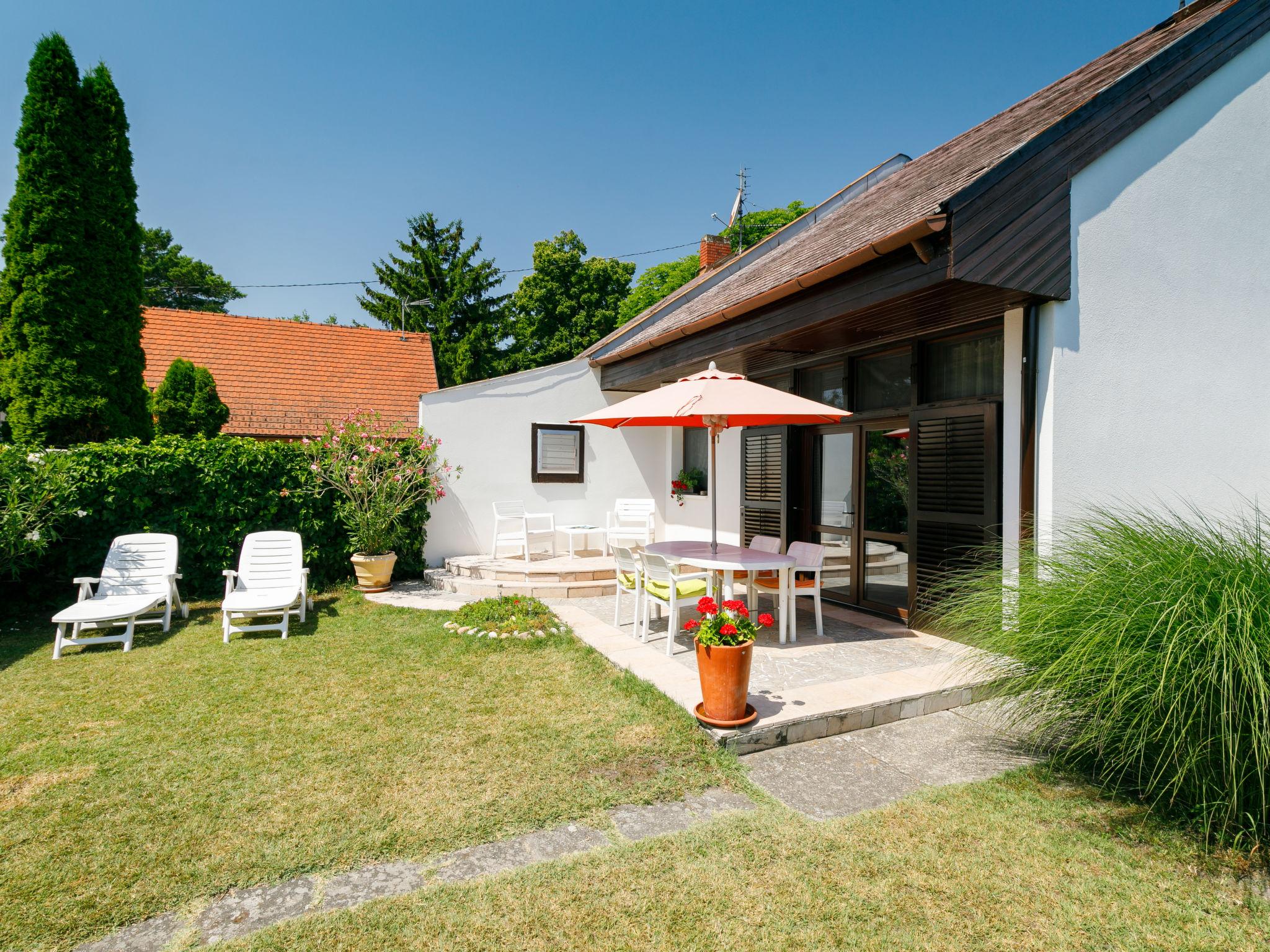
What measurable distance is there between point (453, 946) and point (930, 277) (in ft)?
15.8

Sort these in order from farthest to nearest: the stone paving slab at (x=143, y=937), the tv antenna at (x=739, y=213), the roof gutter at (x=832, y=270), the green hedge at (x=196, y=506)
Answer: the tv antenna at (x=739, y=213)
the green hedge at (x=196, y=506)
the roof gutter at (x=832, y=270)
the stone paving slab at (x=143, y=937)

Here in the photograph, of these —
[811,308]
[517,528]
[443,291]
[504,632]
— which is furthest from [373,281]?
[811,308]

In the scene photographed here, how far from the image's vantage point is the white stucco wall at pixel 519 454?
33.3ft

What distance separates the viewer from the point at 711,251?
15453mm

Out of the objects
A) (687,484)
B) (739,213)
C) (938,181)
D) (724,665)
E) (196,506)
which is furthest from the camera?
(739,213)

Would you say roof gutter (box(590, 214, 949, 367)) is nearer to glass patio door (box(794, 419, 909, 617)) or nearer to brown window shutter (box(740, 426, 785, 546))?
brown window shutter (box(740, 426, 785, 546))

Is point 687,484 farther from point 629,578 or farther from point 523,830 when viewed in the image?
point 523,830

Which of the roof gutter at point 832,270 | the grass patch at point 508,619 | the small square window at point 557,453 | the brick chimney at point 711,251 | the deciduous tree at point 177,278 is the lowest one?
the grass patch at point 508,619

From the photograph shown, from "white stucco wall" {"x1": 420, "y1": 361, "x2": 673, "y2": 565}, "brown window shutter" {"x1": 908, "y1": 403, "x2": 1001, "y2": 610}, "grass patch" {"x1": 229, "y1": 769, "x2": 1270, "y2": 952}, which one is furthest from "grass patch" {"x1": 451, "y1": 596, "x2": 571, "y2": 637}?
"grass patch" {"x1": 229, "y1": 769, "x2": 1270, "y2": 952}

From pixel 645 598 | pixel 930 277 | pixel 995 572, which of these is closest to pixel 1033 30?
pixel 930 277

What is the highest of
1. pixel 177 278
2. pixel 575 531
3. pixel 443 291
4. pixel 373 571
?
pixel 177 278

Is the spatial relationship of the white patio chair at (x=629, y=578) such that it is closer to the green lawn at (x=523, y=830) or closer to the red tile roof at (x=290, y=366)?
the green lawn at (x=523, y=830)

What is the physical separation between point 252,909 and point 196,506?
7.00 metres

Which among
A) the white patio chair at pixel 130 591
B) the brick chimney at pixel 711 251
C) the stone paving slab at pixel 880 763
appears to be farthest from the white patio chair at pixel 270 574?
the brick chimney at pixel 711 251
